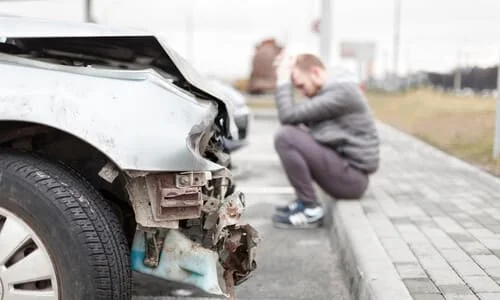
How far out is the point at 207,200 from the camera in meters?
2.88

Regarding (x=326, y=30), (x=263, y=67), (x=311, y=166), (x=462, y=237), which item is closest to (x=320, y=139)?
(x=311, y=166)

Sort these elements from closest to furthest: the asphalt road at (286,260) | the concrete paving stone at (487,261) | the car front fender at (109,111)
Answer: the car front fender at (109,111)
the concrete paving stone at (487,261)
the asphalt road at (286,260)

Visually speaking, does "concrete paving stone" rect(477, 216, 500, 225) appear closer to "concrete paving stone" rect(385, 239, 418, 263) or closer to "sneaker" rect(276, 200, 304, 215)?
"concrete paving stone" rect(385, 239, 418, 263)

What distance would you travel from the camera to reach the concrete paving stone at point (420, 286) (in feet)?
10.1

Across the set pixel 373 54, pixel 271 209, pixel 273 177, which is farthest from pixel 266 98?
pixel 271 209

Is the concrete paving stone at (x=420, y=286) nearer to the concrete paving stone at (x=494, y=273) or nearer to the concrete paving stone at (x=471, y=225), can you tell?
the concrete paving stone at (x=494, y=273)

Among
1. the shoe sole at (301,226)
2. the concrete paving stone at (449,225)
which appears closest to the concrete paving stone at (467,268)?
the concrete paving stone at (449,225)

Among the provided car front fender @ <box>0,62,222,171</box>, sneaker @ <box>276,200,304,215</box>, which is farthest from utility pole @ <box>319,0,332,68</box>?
car front fender @ <box>0,62,222,171</box>

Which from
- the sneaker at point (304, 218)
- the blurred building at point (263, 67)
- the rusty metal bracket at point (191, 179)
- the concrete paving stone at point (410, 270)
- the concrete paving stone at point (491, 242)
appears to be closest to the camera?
the rusty metal bracket at point (191, 179)

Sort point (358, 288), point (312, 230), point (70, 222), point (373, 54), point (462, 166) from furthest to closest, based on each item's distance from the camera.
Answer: point (373, 54) → point (462, 166) → point (312, 230) → point (358, 288) → point (70, 222)

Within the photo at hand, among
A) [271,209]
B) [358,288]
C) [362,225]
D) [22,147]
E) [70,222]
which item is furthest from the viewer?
[271,209]

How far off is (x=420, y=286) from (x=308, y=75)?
2328 millimetres

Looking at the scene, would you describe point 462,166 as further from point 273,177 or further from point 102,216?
point 102,216

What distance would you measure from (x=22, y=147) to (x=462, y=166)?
5356 mm
